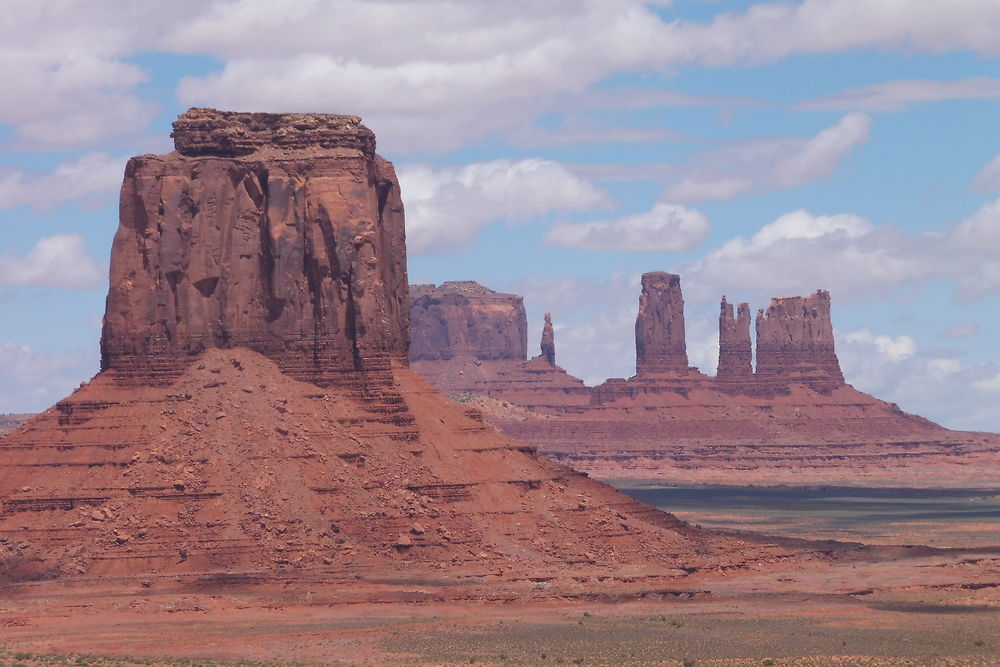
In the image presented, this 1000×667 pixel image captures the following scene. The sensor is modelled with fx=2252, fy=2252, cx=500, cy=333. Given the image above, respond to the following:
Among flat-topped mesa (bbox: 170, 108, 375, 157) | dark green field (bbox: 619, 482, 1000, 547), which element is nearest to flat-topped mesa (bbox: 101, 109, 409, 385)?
flat-topped mesa (bbox: 170, 108, 375, 157)

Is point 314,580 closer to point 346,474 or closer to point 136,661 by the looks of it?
point 346,474

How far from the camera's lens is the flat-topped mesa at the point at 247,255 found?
97.9 metres

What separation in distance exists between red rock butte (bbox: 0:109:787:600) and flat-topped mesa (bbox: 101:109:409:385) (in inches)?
3.4

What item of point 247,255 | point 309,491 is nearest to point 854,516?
point 247,255

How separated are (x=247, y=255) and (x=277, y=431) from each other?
29.1 ft

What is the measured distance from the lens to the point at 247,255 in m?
98.4

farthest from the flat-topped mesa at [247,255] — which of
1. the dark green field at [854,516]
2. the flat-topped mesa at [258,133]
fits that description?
the dark green field at [854,516]

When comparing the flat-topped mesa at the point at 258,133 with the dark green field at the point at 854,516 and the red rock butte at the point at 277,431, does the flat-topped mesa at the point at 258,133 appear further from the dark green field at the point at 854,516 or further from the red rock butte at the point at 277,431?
the dark green field at the point at 854,516

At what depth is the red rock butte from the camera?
296ft

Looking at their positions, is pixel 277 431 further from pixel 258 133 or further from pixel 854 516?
pixel 854 516

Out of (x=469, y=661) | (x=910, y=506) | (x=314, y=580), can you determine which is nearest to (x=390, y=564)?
(x=314, y=580)

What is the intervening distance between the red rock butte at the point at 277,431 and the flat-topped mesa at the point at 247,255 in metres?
0.09

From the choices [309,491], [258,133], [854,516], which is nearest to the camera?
[309,491]

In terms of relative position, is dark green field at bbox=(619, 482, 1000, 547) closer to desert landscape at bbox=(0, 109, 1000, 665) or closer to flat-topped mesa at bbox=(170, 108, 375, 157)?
desert landscape at bbox=(0, 109, 1000, 665)
